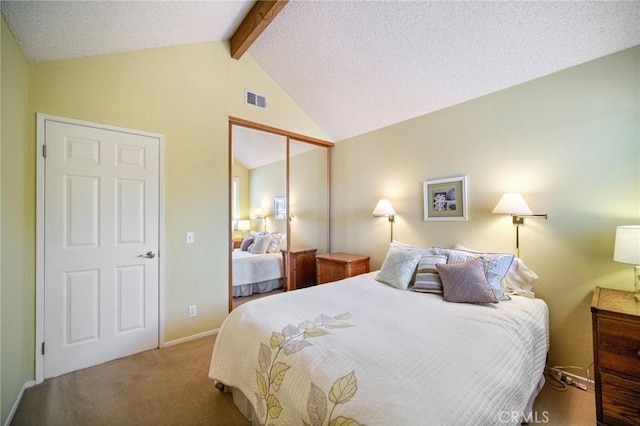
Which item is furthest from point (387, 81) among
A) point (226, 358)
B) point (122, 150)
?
point (226, 358)

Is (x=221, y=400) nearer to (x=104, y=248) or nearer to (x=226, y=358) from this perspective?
(x=226, y=358)

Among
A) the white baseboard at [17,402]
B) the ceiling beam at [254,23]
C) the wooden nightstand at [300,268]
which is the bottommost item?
the white baseboard at [17,402]

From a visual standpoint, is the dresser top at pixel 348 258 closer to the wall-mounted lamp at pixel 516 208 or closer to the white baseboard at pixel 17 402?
the wall-mounted lamp at pixel 516 208

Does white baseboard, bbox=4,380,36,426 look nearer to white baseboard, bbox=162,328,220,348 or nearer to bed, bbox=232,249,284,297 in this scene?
white baseboard, bbox=162,328,220,348

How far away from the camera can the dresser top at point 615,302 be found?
57.9 inches

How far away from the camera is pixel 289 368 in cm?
124

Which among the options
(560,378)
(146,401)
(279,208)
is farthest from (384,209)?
(146,401)

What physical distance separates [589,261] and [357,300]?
1.85 m

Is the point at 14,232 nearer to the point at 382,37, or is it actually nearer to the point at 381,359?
the point at 381,359

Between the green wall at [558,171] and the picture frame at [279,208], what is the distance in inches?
70.2

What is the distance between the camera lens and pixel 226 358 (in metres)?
1.70

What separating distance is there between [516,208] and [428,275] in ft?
3.03

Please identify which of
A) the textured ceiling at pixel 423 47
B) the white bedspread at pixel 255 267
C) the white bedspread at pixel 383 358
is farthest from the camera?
the white bedspread at pixel 255 267

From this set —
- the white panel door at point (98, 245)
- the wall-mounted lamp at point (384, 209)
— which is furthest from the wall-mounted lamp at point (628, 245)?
the white panel door at point (98, 245)
